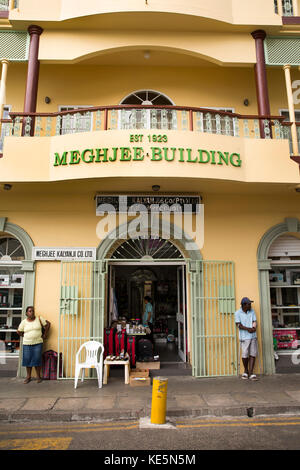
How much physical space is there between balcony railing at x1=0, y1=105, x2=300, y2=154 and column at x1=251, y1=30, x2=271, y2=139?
0.77ft

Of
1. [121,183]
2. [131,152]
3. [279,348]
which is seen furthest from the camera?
[279,348]

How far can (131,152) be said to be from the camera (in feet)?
21.5

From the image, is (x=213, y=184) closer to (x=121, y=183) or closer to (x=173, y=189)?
(x=173, y=189)

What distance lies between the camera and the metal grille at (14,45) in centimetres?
766

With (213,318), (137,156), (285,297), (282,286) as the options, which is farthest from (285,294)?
(137,156)

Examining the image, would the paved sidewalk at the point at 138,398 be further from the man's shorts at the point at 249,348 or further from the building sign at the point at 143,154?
the building sign at the point at 143,154

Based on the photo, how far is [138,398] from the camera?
5824 millimetres

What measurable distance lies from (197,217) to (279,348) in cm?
388

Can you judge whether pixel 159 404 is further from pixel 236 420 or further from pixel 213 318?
pixel 213 318

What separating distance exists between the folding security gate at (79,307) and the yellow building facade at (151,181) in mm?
30

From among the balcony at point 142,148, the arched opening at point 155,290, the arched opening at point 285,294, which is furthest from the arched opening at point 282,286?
the arched opening at point 155,290

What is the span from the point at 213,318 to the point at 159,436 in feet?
11.5

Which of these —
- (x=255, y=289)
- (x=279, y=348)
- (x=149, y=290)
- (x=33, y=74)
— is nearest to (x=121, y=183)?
(x=33, y=74)

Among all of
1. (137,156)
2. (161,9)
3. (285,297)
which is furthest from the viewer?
(285,297)
